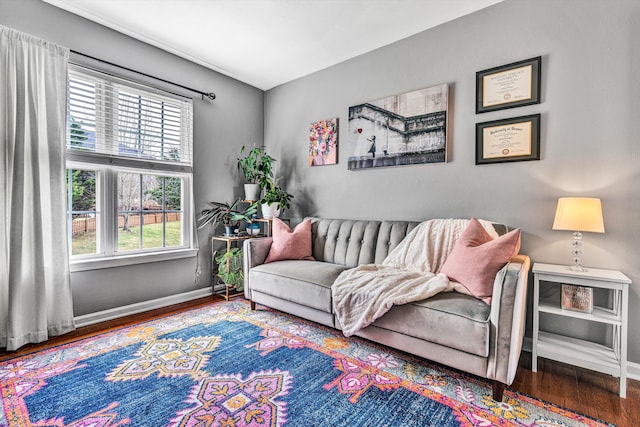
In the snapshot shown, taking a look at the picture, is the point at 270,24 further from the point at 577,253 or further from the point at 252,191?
the point at 577,253

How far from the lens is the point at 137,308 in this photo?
293cm

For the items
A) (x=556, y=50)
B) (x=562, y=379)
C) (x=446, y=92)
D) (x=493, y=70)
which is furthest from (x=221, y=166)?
(x=562, y=379)

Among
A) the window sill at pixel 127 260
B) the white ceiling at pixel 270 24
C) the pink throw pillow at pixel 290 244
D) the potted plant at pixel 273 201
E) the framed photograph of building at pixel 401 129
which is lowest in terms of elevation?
the window sill at pixel 127 260

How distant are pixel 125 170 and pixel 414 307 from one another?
2773 millimetres

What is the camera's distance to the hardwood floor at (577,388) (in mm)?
1543

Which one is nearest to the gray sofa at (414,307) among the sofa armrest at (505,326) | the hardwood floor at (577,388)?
the sofa armrest at (505,326)

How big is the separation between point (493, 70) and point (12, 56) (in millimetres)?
3513

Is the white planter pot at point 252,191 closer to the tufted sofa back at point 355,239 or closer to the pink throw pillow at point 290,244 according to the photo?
the pink throw pillow at point 290,244

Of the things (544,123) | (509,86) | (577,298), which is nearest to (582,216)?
(577,298)

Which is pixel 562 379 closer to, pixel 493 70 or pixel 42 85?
pixel 493 70

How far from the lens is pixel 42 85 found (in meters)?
2.29

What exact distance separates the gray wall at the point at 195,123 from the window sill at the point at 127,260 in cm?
6

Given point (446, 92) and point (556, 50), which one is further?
point (446, 92)

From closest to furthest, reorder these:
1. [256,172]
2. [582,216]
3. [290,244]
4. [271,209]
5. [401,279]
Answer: [582,216]
[401,279]
[290,244]
[271,209]
[256,172]
